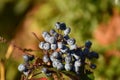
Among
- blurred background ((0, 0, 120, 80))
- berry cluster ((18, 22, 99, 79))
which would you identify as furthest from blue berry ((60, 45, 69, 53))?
blurred background ((0, 0, 120, 80))

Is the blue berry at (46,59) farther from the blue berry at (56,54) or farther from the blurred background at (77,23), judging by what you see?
the blurred background at (77,23)

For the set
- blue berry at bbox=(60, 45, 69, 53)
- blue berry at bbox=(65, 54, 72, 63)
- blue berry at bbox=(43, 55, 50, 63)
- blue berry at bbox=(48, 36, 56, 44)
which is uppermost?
blue berry at bbox=(48, 36, 56, 44)

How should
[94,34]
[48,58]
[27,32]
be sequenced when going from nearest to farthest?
[48,58] → [94,34] → [27,32]

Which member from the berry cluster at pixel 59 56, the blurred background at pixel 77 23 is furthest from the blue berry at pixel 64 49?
the blurred background at pixel 77 23

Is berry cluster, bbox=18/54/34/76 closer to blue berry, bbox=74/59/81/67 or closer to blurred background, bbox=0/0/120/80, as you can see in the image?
blue berry, bbox=74/59/81/67

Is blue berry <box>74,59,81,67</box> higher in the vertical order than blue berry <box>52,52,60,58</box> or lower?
lower

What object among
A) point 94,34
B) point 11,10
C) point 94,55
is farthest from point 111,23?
point 94,55

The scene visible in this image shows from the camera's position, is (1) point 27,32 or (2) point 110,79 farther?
(1) point 27,32

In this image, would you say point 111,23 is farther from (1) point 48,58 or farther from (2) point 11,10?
(1) point 48,58

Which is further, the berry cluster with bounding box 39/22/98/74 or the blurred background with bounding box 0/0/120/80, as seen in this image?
the blurred background with bounding box 0/0/120/80
